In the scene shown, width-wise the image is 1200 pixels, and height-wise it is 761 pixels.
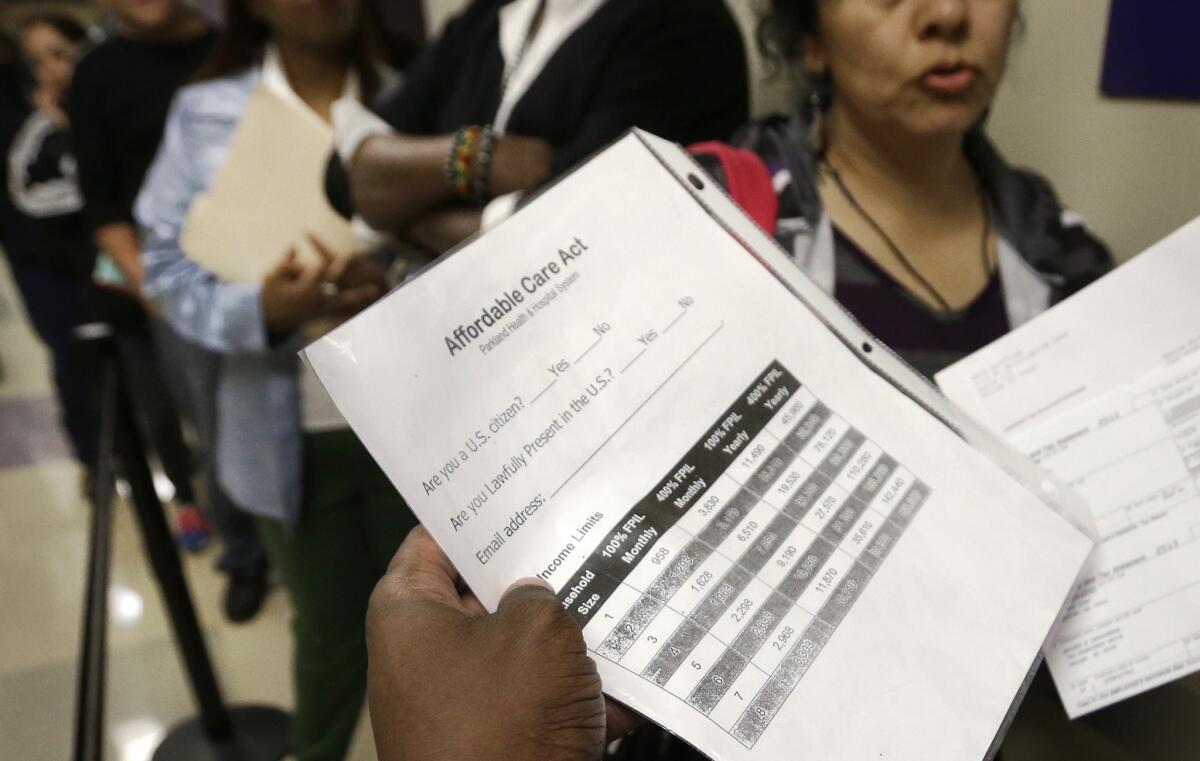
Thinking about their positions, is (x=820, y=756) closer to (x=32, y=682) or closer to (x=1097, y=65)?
(x=1097, y=65)

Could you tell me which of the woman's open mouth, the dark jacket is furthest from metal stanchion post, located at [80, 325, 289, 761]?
the woman's open mouth

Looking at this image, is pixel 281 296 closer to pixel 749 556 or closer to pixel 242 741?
pixel 749 556

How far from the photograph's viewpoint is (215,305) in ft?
3.20

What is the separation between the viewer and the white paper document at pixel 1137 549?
1.57ft

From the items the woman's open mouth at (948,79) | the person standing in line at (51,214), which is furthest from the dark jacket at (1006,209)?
the person standing in line at (51,214)

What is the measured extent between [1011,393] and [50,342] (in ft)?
9.41

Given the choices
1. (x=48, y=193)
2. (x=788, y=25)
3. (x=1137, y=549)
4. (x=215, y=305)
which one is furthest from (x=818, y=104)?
(x=48, y=193)

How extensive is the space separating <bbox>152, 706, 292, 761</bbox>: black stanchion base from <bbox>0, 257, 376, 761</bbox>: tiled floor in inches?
1.1

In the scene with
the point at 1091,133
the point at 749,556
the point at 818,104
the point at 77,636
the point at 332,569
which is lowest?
the point at 77,636

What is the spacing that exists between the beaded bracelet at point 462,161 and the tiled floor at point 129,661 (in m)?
0.48

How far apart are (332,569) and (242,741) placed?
895mm

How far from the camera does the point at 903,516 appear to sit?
432mm

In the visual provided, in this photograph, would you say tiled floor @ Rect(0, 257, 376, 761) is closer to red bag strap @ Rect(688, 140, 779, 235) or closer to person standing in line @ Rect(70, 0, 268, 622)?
person standing in line @ Rect(70, 0, 268, 622)

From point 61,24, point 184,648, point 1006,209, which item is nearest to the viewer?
point 1006,209
